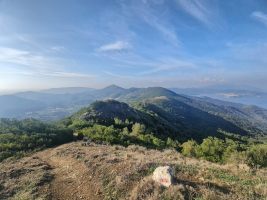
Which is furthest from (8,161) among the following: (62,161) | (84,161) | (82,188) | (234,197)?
(234,197)

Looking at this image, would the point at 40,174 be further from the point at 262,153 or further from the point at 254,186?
the point at 262,153

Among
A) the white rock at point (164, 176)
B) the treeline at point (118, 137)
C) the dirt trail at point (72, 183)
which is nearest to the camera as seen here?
the white rock at point (164, 176)

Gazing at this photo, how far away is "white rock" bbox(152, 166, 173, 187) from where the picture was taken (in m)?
16.1

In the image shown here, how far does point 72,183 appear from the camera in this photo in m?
19.9

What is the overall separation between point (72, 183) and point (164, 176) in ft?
23.4

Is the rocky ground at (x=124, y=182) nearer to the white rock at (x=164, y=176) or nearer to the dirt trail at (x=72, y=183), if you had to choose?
the dirt trail at (x=72, y=183)

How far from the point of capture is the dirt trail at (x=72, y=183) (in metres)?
17.8

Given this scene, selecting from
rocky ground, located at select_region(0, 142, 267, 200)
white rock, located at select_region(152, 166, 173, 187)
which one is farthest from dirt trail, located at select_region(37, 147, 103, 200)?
white rock, located at select_region(152, 166, 173, 187)

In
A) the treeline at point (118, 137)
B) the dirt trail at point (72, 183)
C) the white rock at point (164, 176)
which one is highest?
the white rock at point (164, 176)

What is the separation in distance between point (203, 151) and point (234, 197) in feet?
142

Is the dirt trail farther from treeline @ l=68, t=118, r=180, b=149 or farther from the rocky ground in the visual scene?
treeline @ l=68, t=118, r=180, b=149

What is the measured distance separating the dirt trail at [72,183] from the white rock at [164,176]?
362cm

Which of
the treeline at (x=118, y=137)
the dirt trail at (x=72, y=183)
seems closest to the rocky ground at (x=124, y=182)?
the dirt trail at (x=72, y=183)

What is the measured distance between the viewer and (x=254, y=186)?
640 inches
